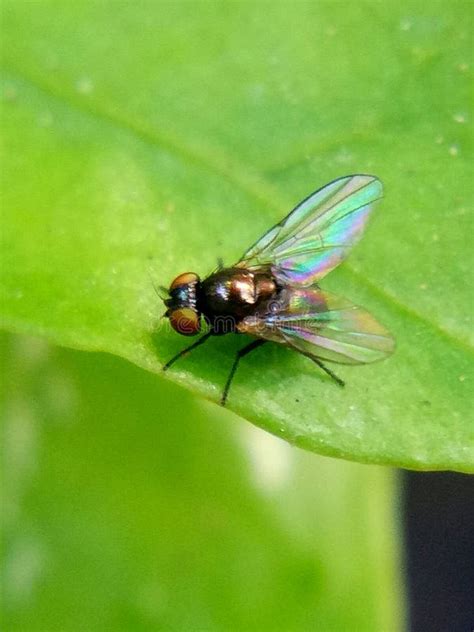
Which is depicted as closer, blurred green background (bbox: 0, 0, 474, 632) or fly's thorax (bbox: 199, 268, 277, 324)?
blurred green background (bbox: 0, 0, 474, 632)

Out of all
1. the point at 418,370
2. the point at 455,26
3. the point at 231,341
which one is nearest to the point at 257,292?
the point at 231,341

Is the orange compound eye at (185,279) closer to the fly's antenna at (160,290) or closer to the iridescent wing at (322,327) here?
the fly's antenna at (160,290)

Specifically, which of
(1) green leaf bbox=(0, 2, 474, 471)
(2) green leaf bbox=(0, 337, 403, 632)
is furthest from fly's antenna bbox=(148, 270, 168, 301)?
(2) green leaf bbox=(0, 337, 403, 632)

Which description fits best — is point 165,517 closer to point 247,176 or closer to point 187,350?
point 187,350

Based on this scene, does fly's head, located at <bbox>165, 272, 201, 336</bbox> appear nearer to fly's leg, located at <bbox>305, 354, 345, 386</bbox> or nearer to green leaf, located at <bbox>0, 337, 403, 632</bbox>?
fly's leg, located at <bbox>305, 354, 345, 386</bbox>

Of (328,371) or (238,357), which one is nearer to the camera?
(328,371)

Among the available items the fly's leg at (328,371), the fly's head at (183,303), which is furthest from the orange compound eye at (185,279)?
the fly's leg at (328,371)

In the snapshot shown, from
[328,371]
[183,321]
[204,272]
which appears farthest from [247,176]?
[328,371]
